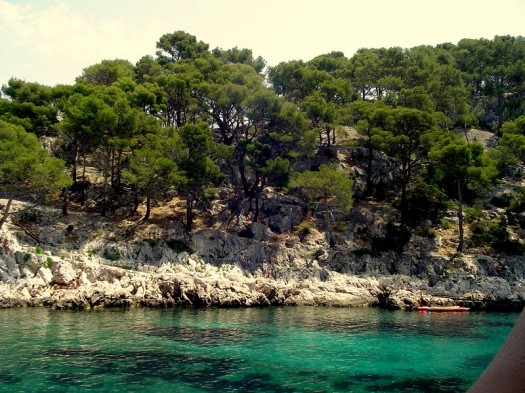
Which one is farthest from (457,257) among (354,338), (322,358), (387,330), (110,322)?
(110,322)

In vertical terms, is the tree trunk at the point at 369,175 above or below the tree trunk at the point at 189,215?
above

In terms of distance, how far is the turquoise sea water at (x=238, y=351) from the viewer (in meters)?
17.3

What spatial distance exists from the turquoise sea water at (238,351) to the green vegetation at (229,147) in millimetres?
14460

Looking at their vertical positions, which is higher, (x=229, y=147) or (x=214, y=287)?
(x=229, y=147)

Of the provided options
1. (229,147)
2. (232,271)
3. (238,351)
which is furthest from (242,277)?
(238,351)

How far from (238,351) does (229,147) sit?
29.3 m

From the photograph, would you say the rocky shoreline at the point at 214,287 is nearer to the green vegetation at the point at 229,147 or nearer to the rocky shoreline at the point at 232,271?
the rocky shoreline at the point at 232,271

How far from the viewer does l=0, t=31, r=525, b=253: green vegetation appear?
150ft

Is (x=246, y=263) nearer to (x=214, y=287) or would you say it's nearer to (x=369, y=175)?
(x=214, y=287)

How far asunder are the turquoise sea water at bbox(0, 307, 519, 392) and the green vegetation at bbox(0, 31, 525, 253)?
A: 1446cm

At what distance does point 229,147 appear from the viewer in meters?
49.0

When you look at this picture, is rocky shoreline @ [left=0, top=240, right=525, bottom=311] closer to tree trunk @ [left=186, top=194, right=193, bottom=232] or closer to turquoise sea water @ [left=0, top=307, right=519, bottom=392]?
turquoise sea water @ [left=0, top=307, right=519, bottom=392]

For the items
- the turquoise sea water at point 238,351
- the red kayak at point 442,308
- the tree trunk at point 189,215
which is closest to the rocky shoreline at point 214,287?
the red kayak at point 442,308

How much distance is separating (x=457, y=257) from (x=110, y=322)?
32.5 m
